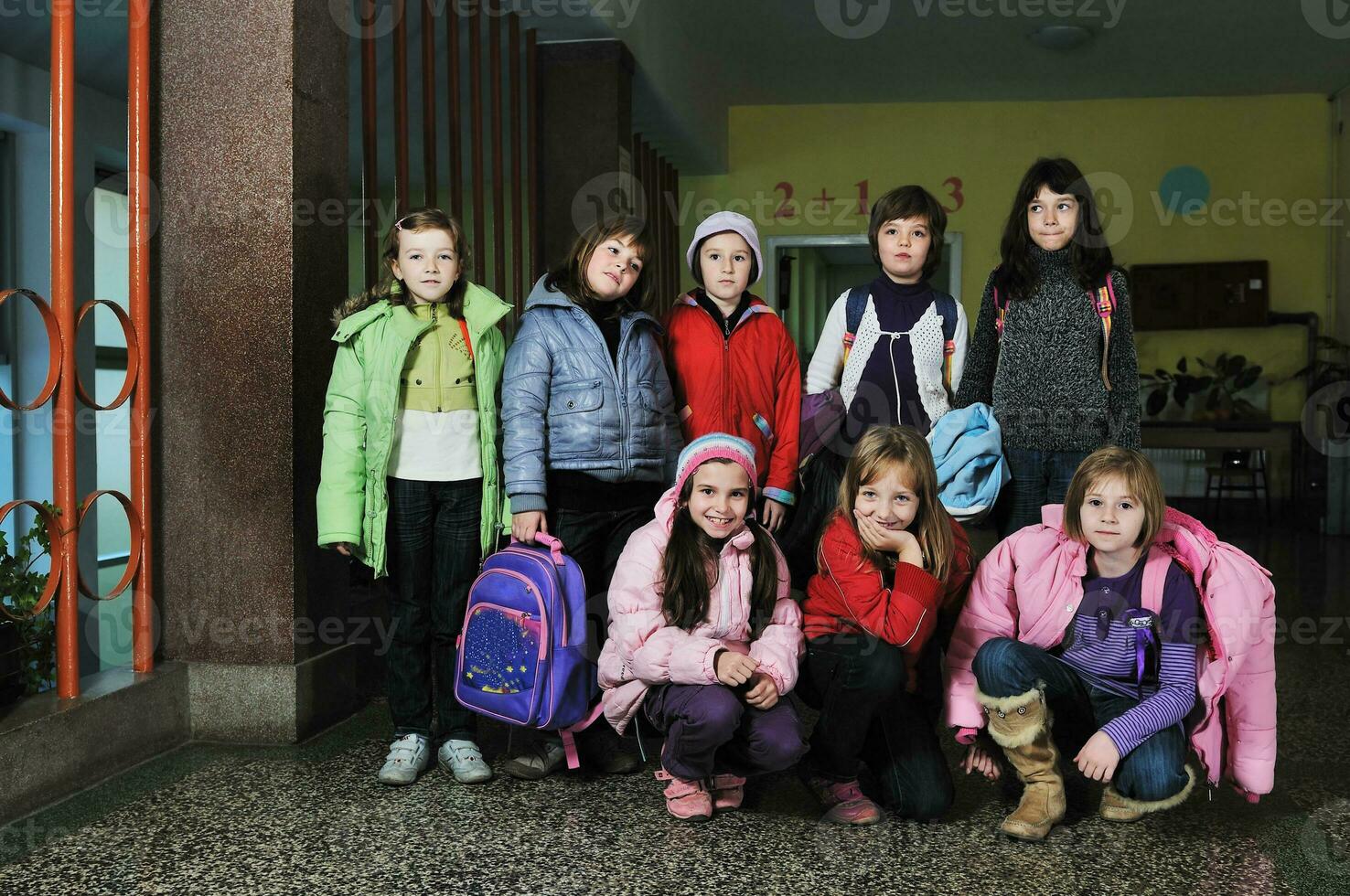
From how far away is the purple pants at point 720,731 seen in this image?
194 centimetres

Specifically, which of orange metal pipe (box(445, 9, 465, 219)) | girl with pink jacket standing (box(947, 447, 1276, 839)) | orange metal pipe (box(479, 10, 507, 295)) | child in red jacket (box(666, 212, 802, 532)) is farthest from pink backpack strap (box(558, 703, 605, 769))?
orange metal pipe (box(479, 10, 507, 295))

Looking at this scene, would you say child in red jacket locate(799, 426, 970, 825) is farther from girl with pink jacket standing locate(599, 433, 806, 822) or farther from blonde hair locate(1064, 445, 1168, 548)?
blonde hair locate(1064, 445, 1168, 548)

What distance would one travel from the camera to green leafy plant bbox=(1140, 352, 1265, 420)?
741 cm

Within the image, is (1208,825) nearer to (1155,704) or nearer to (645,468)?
(1155,704)

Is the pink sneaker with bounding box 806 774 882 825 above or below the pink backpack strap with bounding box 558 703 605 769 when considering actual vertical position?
below

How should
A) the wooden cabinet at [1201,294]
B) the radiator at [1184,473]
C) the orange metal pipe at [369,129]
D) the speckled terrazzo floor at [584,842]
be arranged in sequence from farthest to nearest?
the radiator at [1184,473] → the wooden cabinet at [1201,294] → the orange metal pipe at [369,129] → the speckled terrazzo floor at [584,842]

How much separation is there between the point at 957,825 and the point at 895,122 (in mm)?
6526

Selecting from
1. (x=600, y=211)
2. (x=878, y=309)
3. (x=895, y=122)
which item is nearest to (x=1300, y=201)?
(x=895, y=122)

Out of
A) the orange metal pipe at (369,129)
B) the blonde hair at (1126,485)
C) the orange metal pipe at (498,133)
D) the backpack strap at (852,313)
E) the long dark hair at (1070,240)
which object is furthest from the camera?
the orange metal pipe at (498,133)

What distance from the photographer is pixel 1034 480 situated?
2.37 m

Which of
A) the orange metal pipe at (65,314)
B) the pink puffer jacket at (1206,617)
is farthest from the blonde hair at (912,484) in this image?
the orange metal pipe at (65,314)

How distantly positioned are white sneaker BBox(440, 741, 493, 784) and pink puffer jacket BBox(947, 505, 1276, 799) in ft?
3.01

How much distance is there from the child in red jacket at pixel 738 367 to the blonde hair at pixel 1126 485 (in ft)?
2.00

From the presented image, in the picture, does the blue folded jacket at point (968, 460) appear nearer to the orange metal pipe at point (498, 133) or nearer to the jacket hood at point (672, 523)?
the jacket hood at point (672, 523)
